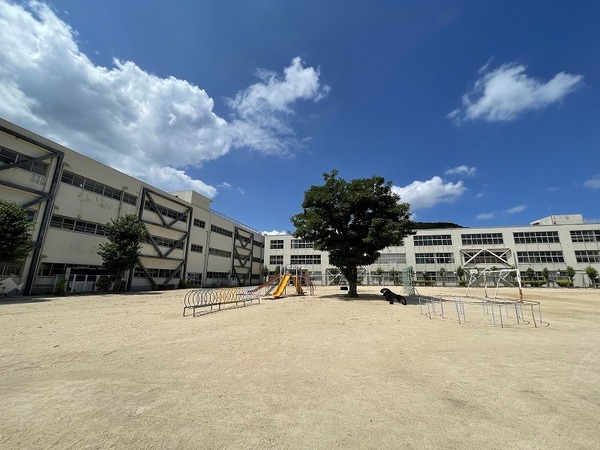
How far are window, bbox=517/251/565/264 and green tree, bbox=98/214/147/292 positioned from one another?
2621 inches

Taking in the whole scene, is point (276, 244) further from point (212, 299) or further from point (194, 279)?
point (212, 299)

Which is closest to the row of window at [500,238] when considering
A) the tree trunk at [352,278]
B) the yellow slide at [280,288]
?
the yellow slide at [280,288]

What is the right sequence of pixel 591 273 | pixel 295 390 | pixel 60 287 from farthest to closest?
pixel 591 273 → pixel 60 287 → pixel 295 390

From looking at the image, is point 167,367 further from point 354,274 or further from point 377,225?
point 354,274

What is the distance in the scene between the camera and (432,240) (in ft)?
196

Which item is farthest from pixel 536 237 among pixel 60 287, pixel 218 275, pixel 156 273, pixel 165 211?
pixel 60 287

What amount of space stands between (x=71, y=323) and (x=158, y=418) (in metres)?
10.0

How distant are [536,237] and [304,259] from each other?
4814 centimetres

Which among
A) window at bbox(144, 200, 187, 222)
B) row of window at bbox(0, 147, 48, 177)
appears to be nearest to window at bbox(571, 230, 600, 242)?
window at bbox(144, 200, 187, 222)

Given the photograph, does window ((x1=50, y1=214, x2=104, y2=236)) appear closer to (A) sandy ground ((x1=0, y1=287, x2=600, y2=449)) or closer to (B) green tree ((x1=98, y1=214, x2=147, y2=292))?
(B) green tree ((x1=98, y1=214, x2=147, y2=292))

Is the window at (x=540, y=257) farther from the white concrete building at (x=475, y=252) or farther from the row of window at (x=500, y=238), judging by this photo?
the row of window at (x=500, y=238)

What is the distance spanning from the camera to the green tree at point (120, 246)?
82.9 ft

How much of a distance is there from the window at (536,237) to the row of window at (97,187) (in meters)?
69.0

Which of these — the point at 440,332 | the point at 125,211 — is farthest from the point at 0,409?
the point at 125,211
